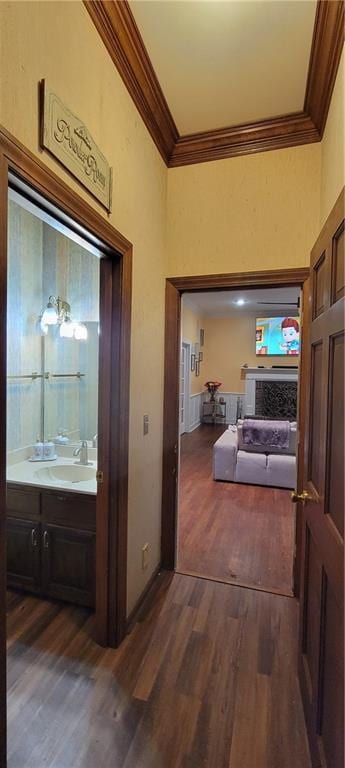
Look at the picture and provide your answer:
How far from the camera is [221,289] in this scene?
2316 mm

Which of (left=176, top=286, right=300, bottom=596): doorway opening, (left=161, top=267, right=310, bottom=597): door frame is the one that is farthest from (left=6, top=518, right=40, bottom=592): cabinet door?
(left=176, top=286, right=300, bottom=596): doorway opening

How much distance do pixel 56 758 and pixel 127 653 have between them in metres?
0.52

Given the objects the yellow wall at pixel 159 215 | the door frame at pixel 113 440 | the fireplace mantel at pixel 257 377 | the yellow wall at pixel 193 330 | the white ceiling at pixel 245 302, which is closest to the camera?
the yellow wall at pixel 159 215

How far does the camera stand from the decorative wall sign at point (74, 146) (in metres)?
1.08

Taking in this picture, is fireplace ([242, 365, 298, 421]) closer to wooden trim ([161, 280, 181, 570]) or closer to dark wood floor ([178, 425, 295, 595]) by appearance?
dark wood floor ([178, 425, 295, 595])

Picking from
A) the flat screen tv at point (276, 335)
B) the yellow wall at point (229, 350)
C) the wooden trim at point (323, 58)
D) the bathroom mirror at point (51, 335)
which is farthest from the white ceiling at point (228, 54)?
the yellow wall at point (229, 350)

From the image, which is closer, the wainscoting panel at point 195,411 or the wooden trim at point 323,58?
the wooden trim at point 323,58

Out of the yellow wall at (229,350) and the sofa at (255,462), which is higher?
the yellow wall at (229,350)

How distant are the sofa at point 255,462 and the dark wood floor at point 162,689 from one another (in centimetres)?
219

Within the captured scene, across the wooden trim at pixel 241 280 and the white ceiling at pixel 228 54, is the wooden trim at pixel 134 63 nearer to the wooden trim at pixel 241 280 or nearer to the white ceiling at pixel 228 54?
the white ceiling at pixel 228 54

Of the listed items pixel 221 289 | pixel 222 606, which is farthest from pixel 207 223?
pixel 222 606

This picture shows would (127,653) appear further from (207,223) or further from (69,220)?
(207,223)

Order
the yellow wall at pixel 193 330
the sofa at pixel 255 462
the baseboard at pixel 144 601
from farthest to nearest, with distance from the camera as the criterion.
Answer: the yellow wall at pixel 193 330, the sofa at pixel 255 462, the baseboard at pixel 144 601

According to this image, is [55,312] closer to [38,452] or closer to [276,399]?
[38,452]
